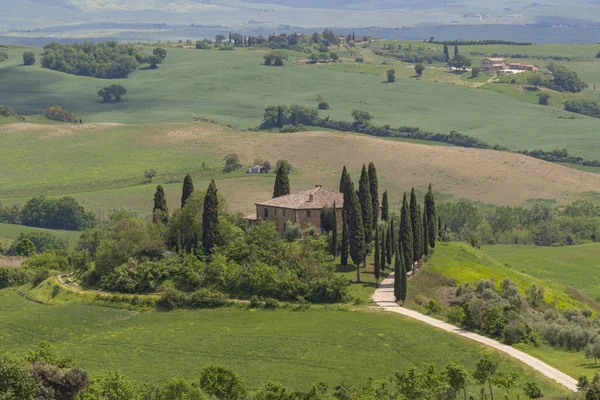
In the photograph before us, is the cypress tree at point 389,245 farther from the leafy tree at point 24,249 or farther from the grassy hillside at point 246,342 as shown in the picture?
the leafy tree at point 24,249

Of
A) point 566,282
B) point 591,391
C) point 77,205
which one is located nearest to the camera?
point 591,391

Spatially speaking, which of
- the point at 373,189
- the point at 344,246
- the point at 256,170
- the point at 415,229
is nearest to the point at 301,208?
the point at 373,189

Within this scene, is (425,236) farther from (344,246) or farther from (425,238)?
(344,246)

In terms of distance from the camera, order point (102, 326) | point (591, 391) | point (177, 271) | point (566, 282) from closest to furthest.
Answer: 1. point (591, 391)
2. point (102, 326)
3. point (177, 271)
4. point (566, 282)

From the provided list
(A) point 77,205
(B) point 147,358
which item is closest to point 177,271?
(B) point 147,358

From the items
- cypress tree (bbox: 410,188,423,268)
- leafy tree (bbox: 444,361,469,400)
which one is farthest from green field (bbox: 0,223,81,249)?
leafy tree (bbox: 444,361,469,400)

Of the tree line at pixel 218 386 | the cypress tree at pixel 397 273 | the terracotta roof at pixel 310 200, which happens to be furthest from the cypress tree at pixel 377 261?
the tree line at pixel 218 386

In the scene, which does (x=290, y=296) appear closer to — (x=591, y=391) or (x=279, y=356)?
(x=279, y=356)
